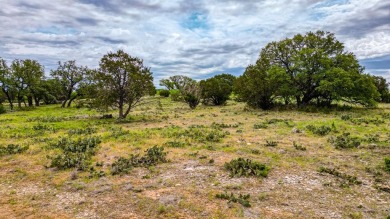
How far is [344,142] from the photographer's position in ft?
42.0

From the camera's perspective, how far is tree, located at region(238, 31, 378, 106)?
89.8 feet

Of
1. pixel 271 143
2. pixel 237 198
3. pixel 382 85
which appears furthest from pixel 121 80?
pixel 382 85

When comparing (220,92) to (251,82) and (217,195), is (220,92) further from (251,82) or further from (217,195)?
(217,195)

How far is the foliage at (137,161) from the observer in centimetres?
988

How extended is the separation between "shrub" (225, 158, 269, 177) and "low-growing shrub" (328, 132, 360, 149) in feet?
16.5

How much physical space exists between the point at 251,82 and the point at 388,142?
65.2 feet

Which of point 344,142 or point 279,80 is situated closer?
point 344,142

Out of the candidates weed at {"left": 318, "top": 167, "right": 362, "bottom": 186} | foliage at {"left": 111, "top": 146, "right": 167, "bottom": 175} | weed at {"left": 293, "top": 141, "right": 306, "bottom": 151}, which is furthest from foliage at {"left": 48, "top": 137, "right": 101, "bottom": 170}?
weed at {"left": 293, "top": 141, "right": 306, "bottom": 151}

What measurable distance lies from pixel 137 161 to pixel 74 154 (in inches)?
128

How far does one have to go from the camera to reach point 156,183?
28.3ft

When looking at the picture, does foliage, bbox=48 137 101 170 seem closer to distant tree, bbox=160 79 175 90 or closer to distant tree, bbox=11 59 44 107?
distant tree, bbox=11 59 44 107

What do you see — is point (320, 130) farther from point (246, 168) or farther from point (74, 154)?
point (74, 154)

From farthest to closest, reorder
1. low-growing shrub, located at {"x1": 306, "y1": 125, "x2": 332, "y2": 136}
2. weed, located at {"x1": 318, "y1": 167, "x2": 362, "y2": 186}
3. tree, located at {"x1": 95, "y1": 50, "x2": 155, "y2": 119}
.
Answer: tree, located at {"x1": 95, "y1": 50, "x2": 155, "y2": 119}
low-growing shrub, located at {"x1": 306, "y1": 125, "x2": 332, "y2": 136}
weed, located at {"x1": 318, "y1": 167, "x2": 362, "y2": 186}

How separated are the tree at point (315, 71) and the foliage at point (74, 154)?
2206 centimetres
